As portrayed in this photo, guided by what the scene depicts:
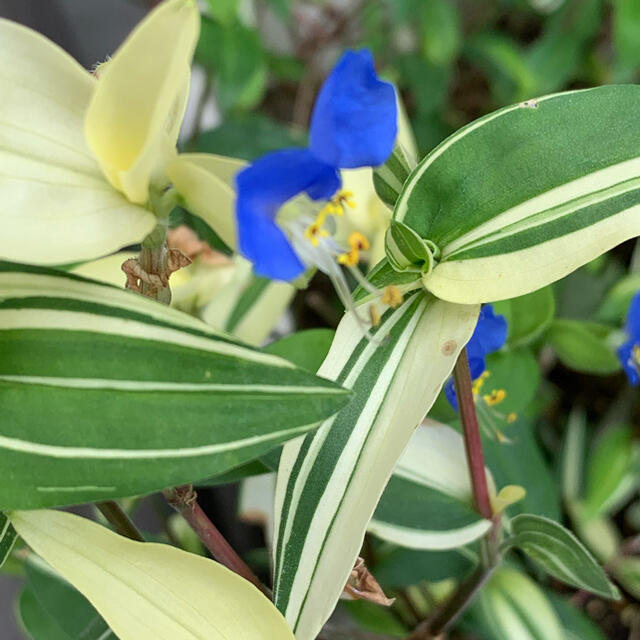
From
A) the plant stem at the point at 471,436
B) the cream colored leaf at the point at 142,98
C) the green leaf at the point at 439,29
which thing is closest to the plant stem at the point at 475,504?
the plant stem at the point at 471,436

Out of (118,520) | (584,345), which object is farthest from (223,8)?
(118,520)

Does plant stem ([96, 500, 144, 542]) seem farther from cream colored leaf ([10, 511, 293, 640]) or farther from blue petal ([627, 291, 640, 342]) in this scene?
blue petal ([627, 291, 640, 342])

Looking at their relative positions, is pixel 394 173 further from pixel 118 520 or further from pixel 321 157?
pixel 118 520

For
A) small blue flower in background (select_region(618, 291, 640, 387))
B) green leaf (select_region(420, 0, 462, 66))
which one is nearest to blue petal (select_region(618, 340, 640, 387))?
small blue flower in background (select_region(618, 291, 640, 387))

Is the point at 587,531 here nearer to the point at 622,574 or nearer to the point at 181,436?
the point at 622,574

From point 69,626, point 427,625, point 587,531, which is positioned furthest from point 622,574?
point 69,626

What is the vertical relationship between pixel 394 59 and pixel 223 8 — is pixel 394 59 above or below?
below
